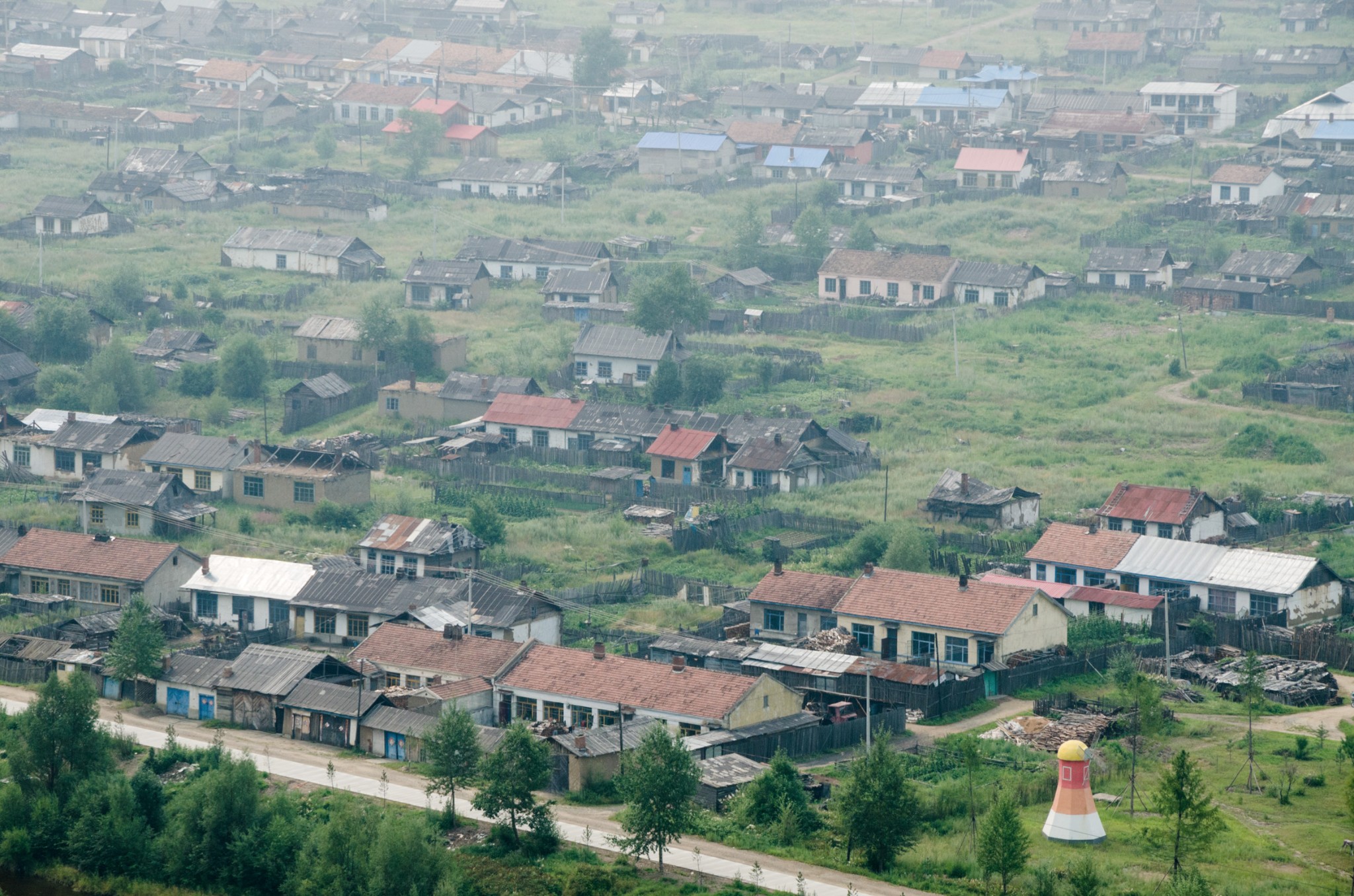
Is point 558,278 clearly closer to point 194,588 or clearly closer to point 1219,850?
point 194,588

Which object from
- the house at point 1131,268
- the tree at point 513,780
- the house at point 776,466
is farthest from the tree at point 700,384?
the tree at point 513,780

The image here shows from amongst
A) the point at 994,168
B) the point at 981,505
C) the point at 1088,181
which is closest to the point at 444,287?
the point at 994,168

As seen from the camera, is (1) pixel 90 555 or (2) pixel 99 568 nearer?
(2) pixel 99 568

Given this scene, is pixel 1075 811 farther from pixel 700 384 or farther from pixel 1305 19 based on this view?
pixel 1305 19

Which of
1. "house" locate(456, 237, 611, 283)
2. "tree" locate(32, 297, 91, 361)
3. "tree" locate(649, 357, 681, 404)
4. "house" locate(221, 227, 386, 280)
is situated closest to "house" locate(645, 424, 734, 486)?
"tree" locate(649, 357, 681, 404)

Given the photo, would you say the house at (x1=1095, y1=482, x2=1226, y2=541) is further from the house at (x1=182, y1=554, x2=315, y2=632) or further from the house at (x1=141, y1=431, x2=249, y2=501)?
the house at (x1=141, y1=431, x2=249, y2=501)
